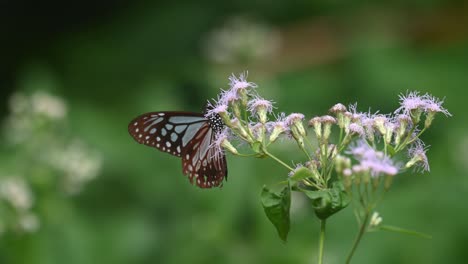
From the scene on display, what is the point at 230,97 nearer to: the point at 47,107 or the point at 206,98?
the point at 47,107

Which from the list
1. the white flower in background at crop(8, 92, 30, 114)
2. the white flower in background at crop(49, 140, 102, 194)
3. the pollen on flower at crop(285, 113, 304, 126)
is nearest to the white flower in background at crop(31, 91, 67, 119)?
the white flower in background at crop(8, 92, 30, 114)

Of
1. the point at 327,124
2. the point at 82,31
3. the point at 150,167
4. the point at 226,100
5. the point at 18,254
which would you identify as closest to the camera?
the point at 327,124

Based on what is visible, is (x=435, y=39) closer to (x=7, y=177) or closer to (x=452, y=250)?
(x=452, y=250)

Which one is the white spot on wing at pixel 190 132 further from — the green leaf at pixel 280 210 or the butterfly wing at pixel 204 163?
the green leaf at pixel 280 210

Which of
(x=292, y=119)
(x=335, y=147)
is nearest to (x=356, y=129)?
(x=335, y=147)

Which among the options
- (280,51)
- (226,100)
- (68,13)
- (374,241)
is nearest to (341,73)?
(280,51)

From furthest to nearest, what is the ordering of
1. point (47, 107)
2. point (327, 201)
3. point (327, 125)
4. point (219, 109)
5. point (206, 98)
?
point (206, 98) → point (47, 107) → point (219, 109) → point (327, 125) → point (327, 201)

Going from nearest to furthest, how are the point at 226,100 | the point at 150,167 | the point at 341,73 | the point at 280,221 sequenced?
the point at 280,221 < the point at 226,100 < the point at 150,167 < the point at 341,73
